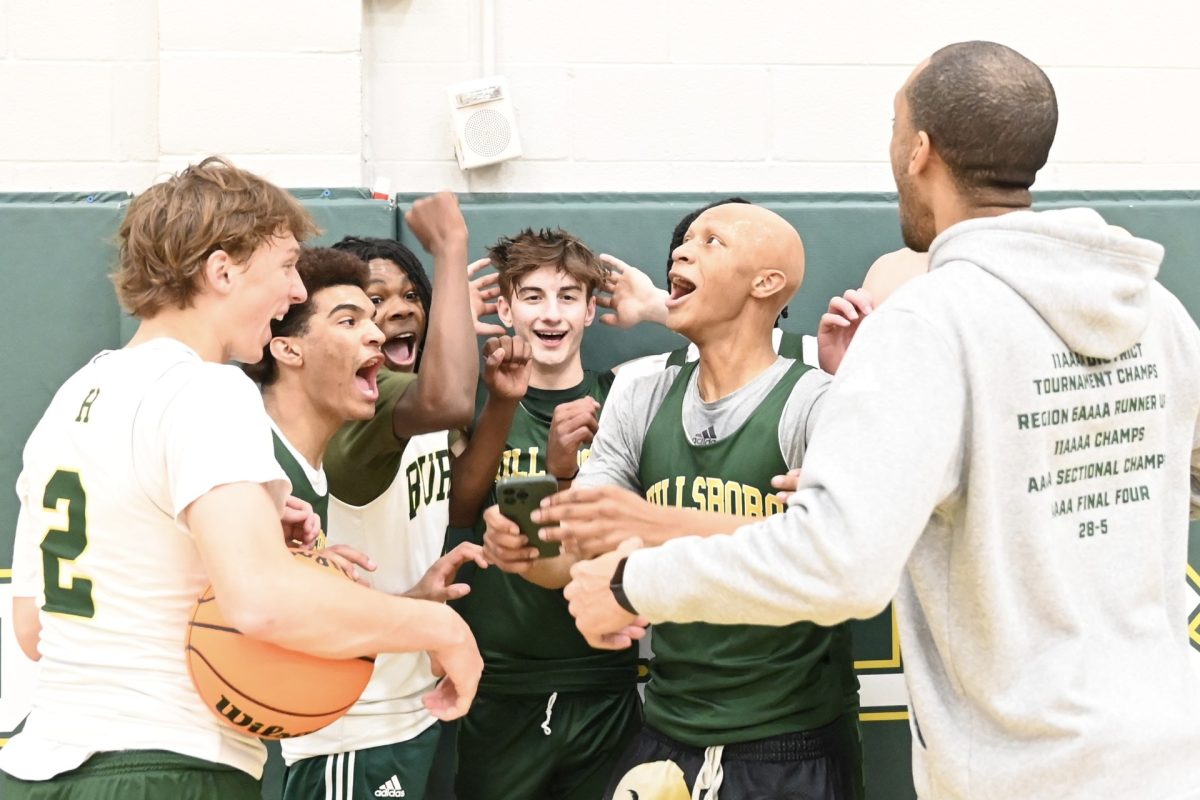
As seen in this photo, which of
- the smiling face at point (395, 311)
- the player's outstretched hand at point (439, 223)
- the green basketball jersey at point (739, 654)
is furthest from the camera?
the smiling face at point (395, 311)

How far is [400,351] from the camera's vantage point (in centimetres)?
369

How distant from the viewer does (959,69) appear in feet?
7.08

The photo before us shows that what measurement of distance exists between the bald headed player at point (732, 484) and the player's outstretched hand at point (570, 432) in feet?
0.25

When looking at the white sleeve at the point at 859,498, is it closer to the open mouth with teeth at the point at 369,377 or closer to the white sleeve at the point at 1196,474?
the white sleeve at the point at 1196,474

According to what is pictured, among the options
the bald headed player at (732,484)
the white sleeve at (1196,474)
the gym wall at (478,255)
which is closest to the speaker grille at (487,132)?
the gym wall at (478,255)

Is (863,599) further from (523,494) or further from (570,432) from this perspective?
(570,432)

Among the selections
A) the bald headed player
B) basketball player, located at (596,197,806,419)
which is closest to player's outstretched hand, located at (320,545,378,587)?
the bald headed player

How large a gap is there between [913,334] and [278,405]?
1.87 metres

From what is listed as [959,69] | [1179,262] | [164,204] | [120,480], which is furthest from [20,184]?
[1179,262]

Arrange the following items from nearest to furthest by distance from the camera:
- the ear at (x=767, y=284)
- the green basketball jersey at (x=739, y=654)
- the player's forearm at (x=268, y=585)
Result: 1. the player's forearm at (x=268, y=585)
2. the green basketball jersey at (x=739, y=654)
3. the ear at (x=767, y=284)

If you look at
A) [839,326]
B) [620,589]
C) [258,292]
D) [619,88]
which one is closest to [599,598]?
[620,589]

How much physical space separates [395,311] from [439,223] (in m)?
0.37

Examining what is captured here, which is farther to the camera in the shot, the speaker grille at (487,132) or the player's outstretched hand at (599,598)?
the speaker grille at (487,132)

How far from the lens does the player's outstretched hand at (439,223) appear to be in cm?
335
